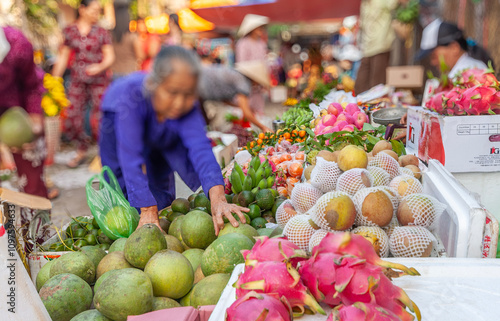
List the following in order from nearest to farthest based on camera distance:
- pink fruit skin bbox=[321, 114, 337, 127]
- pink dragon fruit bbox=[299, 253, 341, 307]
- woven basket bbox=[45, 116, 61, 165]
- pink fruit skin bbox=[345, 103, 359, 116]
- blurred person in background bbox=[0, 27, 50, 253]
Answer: pink dragon fruit bbox=[299, 253, 341, 307] → pink fruit skin bbox=[321, 114, 337, 127] → pink fruit skin bbox=[345, 103, 359, 116] → blurred person in background bbox=[0, 27, 50, 253] → woven basket bbox=[45, 116, 61, 165]

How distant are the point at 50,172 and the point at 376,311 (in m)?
6.04

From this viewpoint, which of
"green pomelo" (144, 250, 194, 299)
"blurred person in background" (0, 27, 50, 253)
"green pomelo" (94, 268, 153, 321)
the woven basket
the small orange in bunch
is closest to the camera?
"green pomelo" (94, 268, 153, 321)

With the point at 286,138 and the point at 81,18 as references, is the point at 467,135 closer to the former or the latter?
the point at 286,138

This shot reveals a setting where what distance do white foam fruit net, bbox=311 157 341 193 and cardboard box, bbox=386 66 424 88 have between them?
4380mm

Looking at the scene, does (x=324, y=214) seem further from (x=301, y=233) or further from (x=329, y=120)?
(x=329, y=120)

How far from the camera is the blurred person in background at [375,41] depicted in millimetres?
5219

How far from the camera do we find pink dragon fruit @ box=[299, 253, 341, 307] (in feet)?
2.93

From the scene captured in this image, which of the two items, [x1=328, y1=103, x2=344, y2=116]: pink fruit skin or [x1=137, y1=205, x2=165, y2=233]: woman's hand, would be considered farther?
[x1=328, y1=103, x2=344, y2=116]: pink fruit skin

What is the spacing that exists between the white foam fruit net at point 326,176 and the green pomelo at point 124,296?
0.80m

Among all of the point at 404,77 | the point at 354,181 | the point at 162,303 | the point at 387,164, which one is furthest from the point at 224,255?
the point at 404,77

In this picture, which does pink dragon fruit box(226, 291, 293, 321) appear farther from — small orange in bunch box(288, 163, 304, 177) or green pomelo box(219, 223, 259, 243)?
small orange in bunch box(288, 163, 304, 177)

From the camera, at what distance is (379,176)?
1654 mm

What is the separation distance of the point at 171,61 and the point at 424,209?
108cm

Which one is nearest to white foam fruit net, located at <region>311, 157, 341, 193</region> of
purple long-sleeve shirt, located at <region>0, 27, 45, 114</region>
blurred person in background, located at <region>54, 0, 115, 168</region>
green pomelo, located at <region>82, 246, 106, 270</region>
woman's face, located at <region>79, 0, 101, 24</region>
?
green pomelo, located at <region>82, 246, 106, 270</region>
